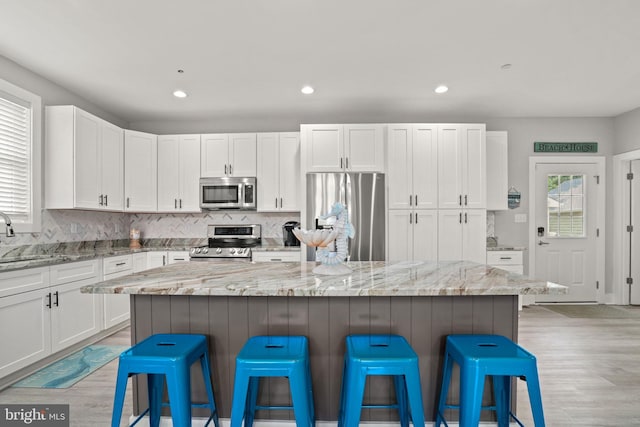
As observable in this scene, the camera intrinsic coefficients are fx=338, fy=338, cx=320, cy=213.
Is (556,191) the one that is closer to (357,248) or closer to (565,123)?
(565,123)

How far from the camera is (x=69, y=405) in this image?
2.22 metres

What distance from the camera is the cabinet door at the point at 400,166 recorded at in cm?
418

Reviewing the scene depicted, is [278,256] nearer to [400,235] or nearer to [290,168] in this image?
[290,168]

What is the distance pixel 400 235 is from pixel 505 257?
141 centimetres

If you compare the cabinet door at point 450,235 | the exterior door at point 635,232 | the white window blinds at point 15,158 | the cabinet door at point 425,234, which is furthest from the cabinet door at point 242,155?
the exterior door at point 635,232

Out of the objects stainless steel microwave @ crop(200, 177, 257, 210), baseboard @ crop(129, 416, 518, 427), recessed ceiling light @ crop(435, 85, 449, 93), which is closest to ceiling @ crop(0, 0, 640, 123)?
recessed ceiling light @ crop(435, 85, 449, 93)

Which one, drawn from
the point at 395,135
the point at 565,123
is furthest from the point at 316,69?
the point at 565,123

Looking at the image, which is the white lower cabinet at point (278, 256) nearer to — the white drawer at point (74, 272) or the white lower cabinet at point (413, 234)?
the white lower cabinet at point (413, 234)

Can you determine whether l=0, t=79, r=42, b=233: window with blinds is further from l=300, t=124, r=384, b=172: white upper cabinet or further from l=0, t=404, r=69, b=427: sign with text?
l=300, t=124, r=384, b=172: white upper cabinet

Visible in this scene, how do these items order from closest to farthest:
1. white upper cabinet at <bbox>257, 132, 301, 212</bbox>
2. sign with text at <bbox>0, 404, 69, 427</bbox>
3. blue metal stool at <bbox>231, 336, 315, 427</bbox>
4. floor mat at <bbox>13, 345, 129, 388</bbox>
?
blue metal stool at <bbox>231, 336, 315, 427</bbox> < sign with text at <bbox>0, 404, 69, 427</bbox> < floor mat at <bbox>13, 345, 129, 388</bbox> < white upper cabinet at <bbox>257, 132, 301, 212</bbox>

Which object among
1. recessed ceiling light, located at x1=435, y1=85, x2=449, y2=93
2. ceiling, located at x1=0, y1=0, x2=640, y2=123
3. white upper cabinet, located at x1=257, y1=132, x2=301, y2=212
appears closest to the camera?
ceiling, located at x1=0, y1=0, x2=640, y2=123

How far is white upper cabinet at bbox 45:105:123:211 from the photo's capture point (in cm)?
335

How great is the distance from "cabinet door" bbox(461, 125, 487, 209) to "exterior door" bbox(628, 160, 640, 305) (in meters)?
2.32

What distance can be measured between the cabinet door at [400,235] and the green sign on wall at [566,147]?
2.30 metres
